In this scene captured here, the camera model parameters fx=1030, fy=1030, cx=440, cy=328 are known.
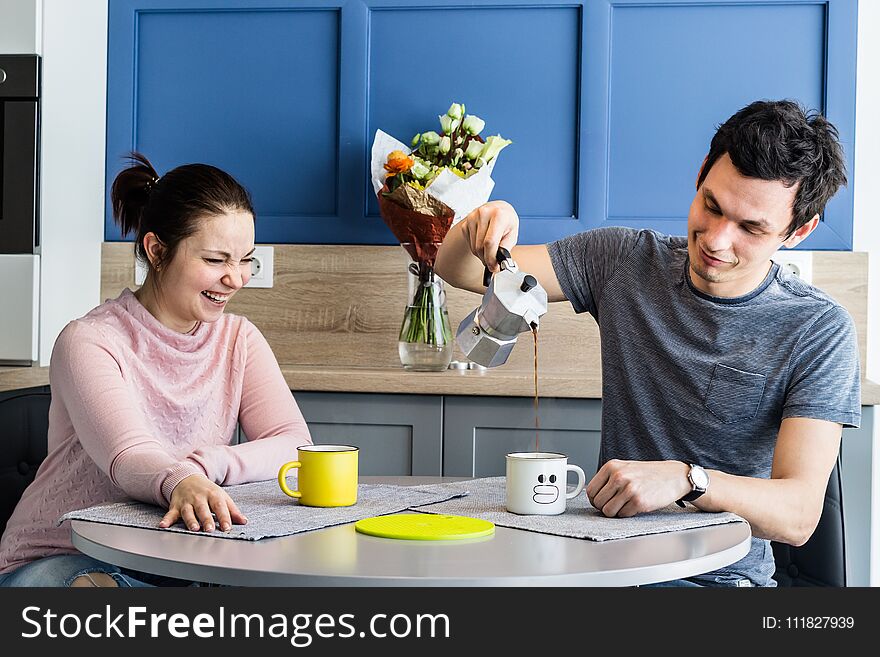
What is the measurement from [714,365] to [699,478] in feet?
1.30

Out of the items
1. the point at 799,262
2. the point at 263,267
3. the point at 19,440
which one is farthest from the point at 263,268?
the point at 799,262

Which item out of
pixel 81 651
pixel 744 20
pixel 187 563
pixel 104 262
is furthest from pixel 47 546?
pixel 744 20

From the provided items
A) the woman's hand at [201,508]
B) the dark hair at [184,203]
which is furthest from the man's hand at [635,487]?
the dark hair at [184,203]

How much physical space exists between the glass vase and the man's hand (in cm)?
132

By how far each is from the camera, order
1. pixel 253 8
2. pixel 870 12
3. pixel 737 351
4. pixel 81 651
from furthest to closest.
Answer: pixel 253 8 < pixel 870 12 < pixel 737 351 < pixel 81 651

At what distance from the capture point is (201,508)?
4.32 feet

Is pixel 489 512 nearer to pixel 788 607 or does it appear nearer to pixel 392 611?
pixel 392 611

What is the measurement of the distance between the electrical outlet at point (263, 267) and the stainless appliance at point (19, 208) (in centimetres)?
62

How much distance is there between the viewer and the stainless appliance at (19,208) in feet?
9.61

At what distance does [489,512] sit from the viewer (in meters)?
1.42

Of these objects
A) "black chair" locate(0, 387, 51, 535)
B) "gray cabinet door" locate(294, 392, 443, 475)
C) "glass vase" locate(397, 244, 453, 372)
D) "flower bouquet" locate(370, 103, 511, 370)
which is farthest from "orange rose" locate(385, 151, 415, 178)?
"black chair" locate(0, 387, 51, 535)

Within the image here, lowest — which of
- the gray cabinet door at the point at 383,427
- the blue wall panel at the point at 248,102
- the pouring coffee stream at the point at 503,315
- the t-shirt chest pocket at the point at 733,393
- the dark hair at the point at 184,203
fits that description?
the gray cabinet door at the point at 383,427

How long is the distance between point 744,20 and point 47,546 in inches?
89.0

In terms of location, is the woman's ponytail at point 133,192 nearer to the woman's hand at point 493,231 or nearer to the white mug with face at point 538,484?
the woman's hand at point 493,231
